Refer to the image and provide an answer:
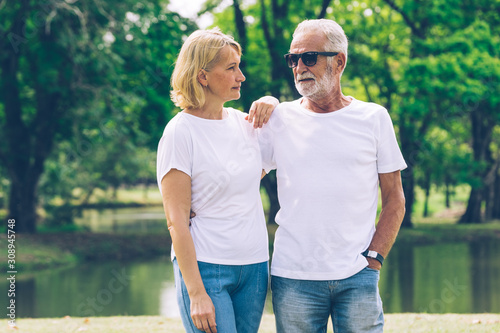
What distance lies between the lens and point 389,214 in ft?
9.90

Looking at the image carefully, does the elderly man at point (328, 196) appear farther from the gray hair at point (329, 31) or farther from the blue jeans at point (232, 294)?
the blue jeans at point (232, 294)

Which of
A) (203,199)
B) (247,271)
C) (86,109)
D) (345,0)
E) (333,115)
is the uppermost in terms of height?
(345,0)

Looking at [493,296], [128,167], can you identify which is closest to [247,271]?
[493,296]

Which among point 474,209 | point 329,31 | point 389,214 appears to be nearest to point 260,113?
point 329,31

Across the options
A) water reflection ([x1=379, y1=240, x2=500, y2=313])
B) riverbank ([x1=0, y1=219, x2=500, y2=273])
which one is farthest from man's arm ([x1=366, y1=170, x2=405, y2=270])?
riverbank ([x1=0, y1=219, x2=500, y2=273])

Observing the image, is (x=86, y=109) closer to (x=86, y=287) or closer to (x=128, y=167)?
(x=86, y=287)

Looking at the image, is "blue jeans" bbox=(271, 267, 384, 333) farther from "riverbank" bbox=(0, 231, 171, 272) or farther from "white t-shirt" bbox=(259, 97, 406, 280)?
"riverbank" bbox=(0, 231, 171, 272)

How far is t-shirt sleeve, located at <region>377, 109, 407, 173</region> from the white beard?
0.31 meters

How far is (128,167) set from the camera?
38125 millimetres

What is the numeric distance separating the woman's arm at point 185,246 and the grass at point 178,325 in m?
3.86

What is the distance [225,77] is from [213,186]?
53 cm

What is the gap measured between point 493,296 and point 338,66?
27.1 feet

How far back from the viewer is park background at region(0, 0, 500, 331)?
37.7ft

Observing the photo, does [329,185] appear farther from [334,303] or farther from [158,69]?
[158,69]
